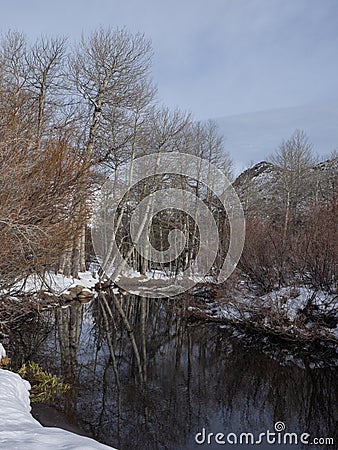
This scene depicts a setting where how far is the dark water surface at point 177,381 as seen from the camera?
5.43 metres

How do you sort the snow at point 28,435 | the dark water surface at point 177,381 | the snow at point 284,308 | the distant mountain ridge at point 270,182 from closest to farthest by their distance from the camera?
the snow at point 28,435
the dark water surface at point 177,381
the snow at point 284,308
the distant mountain ridge at point 270,182

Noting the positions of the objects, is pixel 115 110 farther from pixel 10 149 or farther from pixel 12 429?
pixel 12 429

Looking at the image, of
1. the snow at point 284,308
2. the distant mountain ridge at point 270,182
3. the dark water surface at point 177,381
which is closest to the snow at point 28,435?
the dark water surface at point 177,381

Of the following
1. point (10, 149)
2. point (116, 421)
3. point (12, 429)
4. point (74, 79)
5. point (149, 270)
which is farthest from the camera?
point (149, 270)

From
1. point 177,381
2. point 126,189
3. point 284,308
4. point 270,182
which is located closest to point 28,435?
point 177,381

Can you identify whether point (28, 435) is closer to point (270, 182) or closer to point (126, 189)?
point (126, 189)

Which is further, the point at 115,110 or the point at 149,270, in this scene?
the point at 149,270

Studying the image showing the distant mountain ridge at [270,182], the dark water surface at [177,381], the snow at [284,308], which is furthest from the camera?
the distant mountain ridge at [270,182]

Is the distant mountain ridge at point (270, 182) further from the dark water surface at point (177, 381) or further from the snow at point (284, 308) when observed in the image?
the dark water surface at point (177, 381)

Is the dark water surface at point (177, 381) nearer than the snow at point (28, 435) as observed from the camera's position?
No

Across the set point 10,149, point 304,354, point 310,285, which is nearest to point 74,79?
point 10,149

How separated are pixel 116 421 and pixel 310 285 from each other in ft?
22.8

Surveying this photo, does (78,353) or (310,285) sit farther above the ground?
(310,285)

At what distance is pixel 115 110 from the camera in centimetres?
1662
